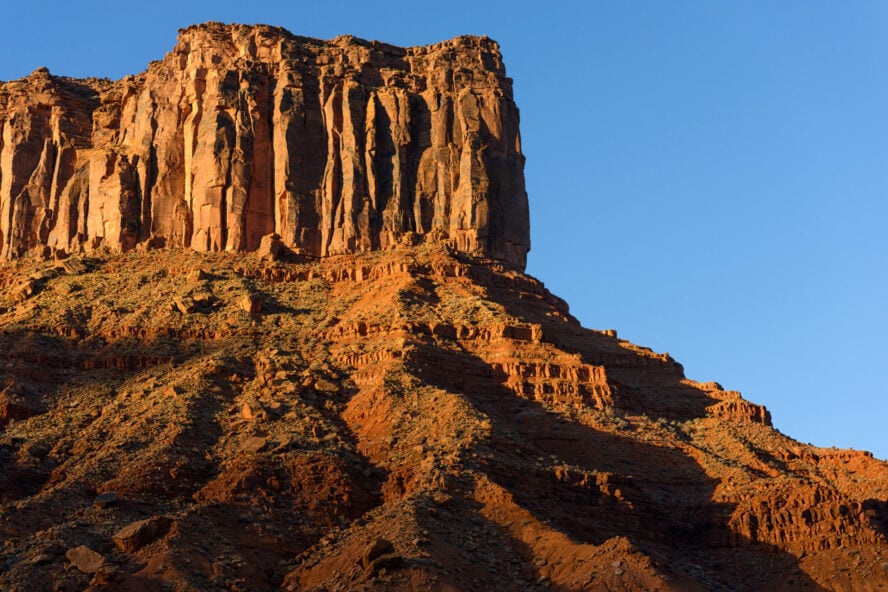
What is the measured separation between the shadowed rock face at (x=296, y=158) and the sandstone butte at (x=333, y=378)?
0.64 feet

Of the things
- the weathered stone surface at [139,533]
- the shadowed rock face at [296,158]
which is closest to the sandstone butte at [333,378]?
the weathered stone surface at [139,533]

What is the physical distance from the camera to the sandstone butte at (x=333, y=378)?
6881 cm

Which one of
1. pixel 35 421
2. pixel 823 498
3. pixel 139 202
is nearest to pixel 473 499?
pixel 823 498

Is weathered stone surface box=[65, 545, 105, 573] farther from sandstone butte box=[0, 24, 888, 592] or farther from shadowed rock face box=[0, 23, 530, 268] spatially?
shadowed rock face box=[0, 23, 530, 268]

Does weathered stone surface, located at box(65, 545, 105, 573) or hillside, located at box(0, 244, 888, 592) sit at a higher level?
hillside, located at box(0, 244, 888, 592)

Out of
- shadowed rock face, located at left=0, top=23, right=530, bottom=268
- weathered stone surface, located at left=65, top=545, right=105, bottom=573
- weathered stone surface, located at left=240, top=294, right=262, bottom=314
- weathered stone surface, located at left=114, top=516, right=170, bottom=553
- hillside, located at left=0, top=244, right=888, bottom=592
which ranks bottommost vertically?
weathered stone surface, located at left=65, top=545, right=105, bottom=573

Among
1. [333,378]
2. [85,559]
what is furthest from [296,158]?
[85,559]

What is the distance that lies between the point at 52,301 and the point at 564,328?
95.2 ft

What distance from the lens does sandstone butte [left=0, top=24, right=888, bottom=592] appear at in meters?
68.8

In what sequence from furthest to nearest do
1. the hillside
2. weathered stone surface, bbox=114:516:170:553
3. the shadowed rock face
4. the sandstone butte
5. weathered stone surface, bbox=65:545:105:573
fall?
the shadowed rock face
the sandstone butte
the hillside
weathered stone surface, bbox=114:516:170:553
weathered stone surface, bbox=65:545:105:573

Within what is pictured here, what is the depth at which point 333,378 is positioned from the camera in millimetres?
87688

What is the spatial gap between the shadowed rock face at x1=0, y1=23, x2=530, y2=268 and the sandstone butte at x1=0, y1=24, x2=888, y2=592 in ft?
0.64

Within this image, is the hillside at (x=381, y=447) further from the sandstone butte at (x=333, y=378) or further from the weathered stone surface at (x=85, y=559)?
the weathered stone surface at (x=85, y=559)

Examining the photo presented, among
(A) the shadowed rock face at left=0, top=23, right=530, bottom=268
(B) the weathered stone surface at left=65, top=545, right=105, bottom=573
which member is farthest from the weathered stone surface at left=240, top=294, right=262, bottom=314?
(B) the weathered stone surface at left=65, top=545, right=105, bottom=573
